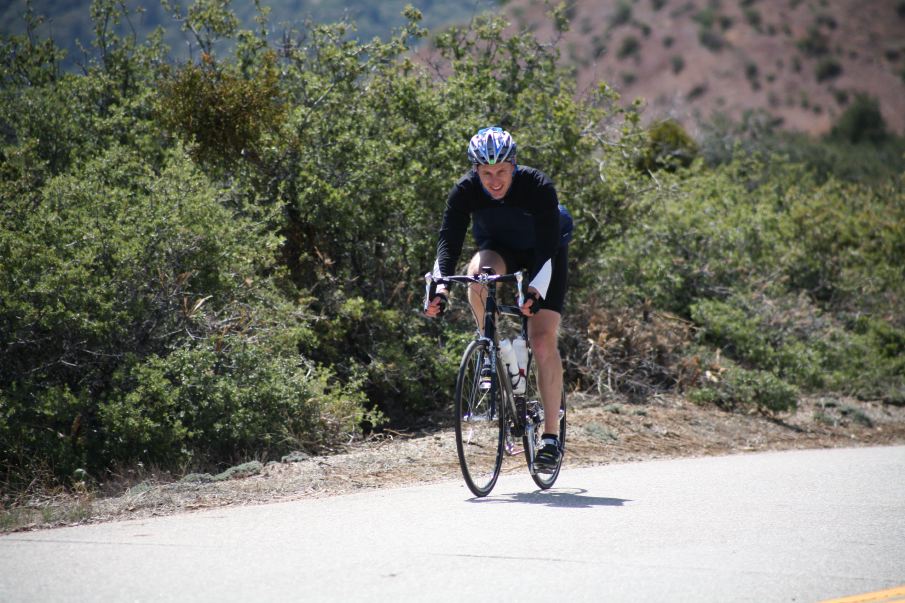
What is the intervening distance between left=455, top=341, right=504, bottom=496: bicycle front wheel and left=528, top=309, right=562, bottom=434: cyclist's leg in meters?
0.41

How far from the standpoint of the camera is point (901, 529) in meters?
5.96

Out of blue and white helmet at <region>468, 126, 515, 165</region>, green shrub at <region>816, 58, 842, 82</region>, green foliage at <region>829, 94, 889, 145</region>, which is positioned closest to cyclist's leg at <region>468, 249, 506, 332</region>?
blue and white helmet at <region>468, 126, 515, 165</region>

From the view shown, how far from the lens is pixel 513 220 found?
6.82m

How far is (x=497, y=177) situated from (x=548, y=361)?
1.29m

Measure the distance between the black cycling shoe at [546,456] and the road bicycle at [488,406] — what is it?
2.3 inches

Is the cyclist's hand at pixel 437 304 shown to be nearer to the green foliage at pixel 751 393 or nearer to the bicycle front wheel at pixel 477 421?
the bicycle front wheel at pixel 477 421

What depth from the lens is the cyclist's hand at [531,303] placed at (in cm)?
645

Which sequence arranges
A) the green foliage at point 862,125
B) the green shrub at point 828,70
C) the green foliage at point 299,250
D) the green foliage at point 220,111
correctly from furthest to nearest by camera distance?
the green shrub at point 828,70, the green foliage at point 862,125, the green foliage at point 220,111, the green foliage at point 299,250

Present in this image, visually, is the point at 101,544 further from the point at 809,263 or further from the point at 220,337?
the point at 809,263

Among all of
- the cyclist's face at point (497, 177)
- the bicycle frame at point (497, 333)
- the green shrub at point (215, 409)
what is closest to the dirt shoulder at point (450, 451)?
the green shrub at point (215, 409)

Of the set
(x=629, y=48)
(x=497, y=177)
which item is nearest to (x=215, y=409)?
(x=497, y=177)

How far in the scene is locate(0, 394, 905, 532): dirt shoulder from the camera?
6625mm

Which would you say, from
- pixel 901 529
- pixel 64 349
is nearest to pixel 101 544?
pixel 64 349

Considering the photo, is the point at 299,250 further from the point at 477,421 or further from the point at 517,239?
the point at 477,421
